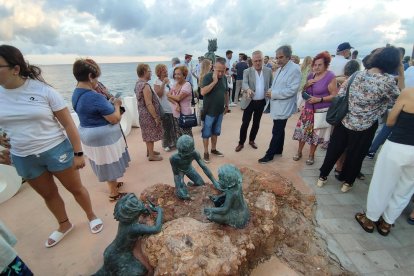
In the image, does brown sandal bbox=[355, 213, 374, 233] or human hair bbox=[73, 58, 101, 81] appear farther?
brown sandal bbox=[355, 213, 374, 233]

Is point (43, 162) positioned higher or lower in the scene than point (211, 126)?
higher

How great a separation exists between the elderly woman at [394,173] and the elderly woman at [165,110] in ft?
10.4

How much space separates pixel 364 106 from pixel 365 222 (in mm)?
1311

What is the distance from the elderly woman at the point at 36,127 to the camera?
1705 millimetres

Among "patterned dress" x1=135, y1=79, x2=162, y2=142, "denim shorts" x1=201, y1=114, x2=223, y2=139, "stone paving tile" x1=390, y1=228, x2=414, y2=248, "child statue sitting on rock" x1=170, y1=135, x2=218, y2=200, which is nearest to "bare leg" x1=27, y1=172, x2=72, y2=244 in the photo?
"child statue sitting on rock" x1=170, y1=135, x2=218, y2=200

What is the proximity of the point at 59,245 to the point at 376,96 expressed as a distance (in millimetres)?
3804

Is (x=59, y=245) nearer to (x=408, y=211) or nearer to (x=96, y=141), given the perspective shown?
(x=96, y=141)

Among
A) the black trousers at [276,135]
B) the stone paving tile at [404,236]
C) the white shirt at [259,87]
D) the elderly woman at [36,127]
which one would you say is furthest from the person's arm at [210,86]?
the stone paving tile at [404,236]

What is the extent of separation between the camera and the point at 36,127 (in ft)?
6.05

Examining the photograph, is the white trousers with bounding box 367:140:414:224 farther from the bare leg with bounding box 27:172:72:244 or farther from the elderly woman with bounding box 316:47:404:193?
the bare leg with bounding box 27:172:72:244

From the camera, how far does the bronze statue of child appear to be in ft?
5.03

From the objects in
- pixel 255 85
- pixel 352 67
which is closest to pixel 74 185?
pixel 255 85

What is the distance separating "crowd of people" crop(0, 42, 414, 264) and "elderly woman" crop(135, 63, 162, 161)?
2cm

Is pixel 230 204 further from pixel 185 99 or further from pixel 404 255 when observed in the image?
pixel 185 99
